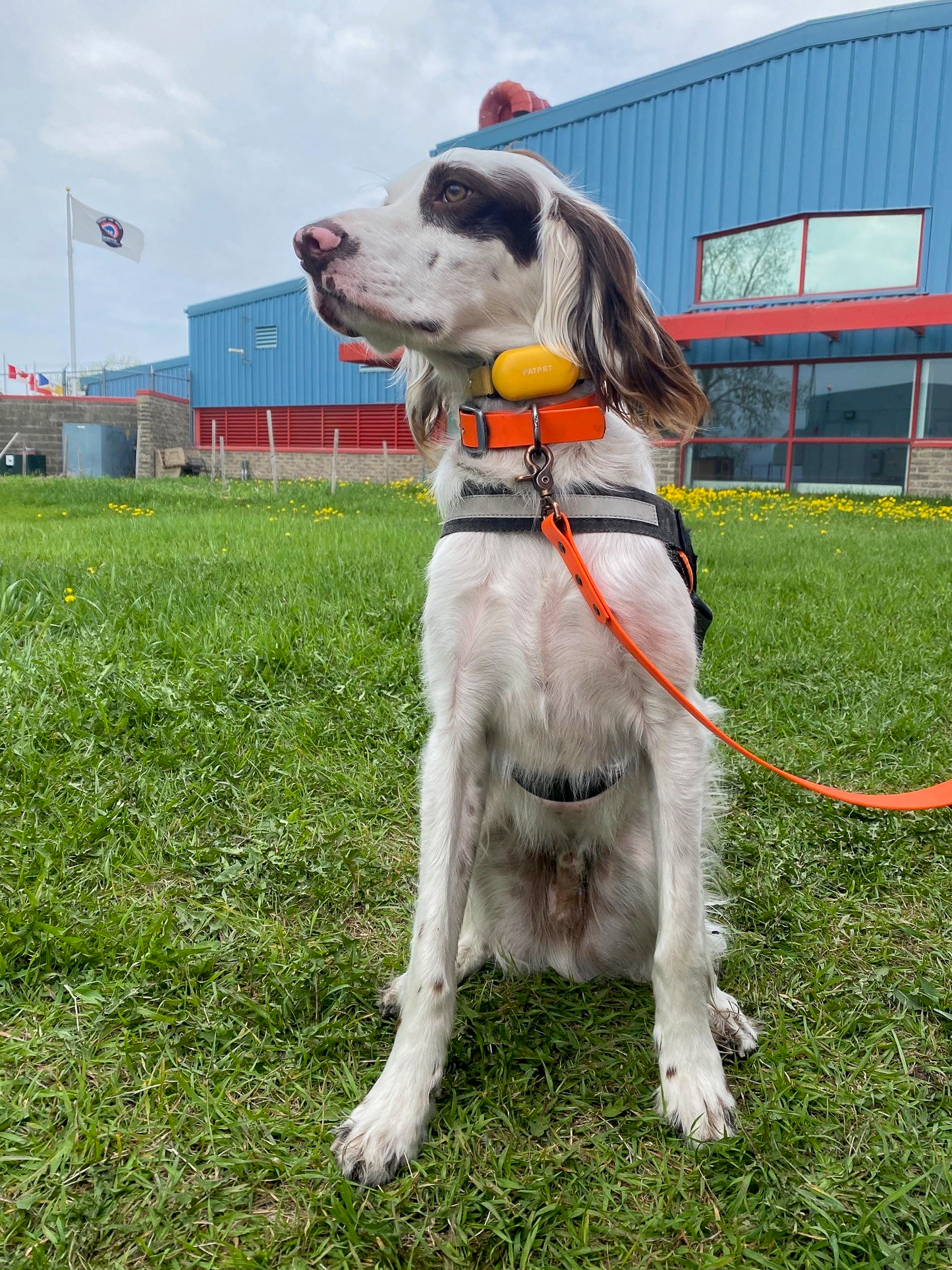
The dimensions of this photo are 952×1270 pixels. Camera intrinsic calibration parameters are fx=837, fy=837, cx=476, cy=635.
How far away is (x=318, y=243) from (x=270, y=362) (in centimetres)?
2560

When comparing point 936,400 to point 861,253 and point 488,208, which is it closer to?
point 861,253

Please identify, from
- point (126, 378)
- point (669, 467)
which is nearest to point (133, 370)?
point (126, 378)

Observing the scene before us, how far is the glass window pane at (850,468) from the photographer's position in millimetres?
13844

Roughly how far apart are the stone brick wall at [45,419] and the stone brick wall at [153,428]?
1.26 metres

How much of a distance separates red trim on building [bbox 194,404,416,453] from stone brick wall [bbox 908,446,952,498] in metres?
11.5

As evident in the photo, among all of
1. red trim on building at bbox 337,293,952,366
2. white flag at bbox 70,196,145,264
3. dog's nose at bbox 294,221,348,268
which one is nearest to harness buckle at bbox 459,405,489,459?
dog's nose at bbox 294,221,348,268

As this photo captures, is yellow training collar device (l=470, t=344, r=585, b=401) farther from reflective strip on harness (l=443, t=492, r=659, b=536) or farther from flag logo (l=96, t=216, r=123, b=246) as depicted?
flag logo (l=96, t=216, r=123, b=246)

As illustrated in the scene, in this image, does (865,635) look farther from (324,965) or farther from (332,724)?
(324,965)

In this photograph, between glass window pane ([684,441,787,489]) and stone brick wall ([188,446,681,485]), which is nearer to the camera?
glass window pane ([684,441,787,489])

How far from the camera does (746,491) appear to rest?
1404cm

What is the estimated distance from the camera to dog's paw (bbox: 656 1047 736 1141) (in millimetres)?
1390

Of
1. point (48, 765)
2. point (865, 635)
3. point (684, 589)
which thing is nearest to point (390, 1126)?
point (684, 589)

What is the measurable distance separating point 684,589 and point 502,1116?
3.26 ft

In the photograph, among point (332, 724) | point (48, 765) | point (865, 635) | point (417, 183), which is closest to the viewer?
point (417, 183)
